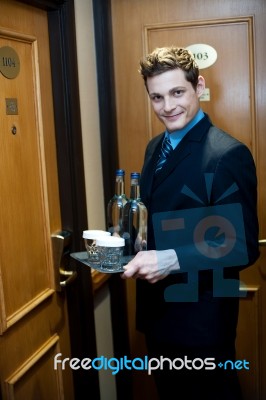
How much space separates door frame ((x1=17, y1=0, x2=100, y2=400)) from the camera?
1.72m

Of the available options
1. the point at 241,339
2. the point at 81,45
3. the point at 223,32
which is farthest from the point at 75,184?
the point at 241,339

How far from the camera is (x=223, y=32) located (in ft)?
6.51

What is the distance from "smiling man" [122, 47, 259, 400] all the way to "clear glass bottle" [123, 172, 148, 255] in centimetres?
7

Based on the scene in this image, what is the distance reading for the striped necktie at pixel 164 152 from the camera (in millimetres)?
1548

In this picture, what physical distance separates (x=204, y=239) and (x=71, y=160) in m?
0.60

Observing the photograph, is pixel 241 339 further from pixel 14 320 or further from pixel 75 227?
pixel 14 320

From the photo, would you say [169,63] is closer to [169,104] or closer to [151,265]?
[169,104]

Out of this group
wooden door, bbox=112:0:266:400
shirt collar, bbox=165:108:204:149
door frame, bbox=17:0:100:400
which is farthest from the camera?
wooden door, bbox=112:0:266:400

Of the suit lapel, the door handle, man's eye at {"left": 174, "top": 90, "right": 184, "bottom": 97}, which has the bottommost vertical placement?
the door handle

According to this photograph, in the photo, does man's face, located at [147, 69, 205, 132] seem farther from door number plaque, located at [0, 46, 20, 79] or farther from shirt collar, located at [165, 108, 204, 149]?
door number plaque, located at [0, 46, 20, 79]

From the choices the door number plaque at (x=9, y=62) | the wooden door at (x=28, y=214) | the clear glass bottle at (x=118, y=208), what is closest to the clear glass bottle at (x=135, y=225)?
the clear glass bottle at (x=118, y=208)

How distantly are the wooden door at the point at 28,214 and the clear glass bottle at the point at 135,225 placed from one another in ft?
1.18

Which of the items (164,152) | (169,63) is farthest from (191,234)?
(169,63)

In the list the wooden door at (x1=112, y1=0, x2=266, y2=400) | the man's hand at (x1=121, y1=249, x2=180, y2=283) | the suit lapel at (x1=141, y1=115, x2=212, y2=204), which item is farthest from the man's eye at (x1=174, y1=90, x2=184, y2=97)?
the wooden door at (x1=112, y1=0, x2=266, y2=400)
